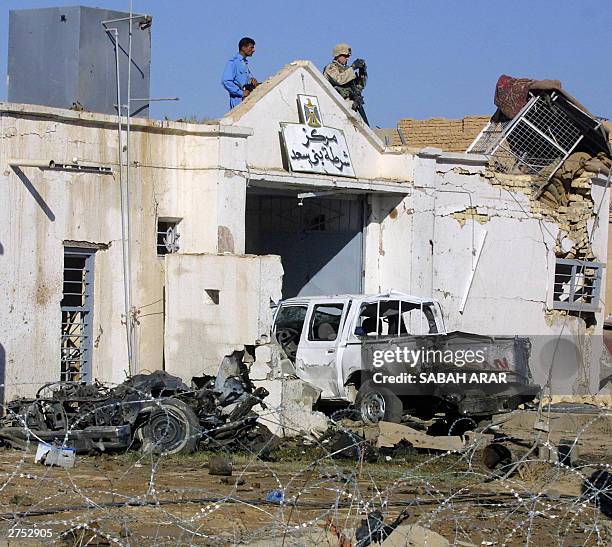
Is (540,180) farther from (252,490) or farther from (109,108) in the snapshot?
(252,490)

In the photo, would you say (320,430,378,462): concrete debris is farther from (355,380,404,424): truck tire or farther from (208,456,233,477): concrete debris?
(208,456,233,477): concrete debris

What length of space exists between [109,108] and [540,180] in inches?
358

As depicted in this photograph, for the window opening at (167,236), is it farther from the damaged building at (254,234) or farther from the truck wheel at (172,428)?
the truck wheel at (172,428)

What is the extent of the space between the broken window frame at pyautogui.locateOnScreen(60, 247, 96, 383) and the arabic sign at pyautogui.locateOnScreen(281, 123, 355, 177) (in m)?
3.82

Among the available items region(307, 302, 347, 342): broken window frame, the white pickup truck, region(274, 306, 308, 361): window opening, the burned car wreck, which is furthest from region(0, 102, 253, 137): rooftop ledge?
the burned car wreck

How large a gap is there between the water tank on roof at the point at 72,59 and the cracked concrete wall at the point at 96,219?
2.83ft

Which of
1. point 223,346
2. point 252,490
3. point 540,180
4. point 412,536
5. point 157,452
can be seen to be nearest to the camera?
point 412,536

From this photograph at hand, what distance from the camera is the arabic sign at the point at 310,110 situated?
1862 centimetres

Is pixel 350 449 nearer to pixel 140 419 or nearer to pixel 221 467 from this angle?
pixel 221 467

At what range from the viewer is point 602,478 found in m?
11.3

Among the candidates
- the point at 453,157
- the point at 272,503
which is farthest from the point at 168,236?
the point at 272,503

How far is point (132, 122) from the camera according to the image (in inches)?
651

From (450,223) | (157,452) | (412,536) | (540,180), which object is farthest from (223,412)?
(540,180)

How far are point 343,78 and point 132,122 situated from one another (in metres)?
4.90
